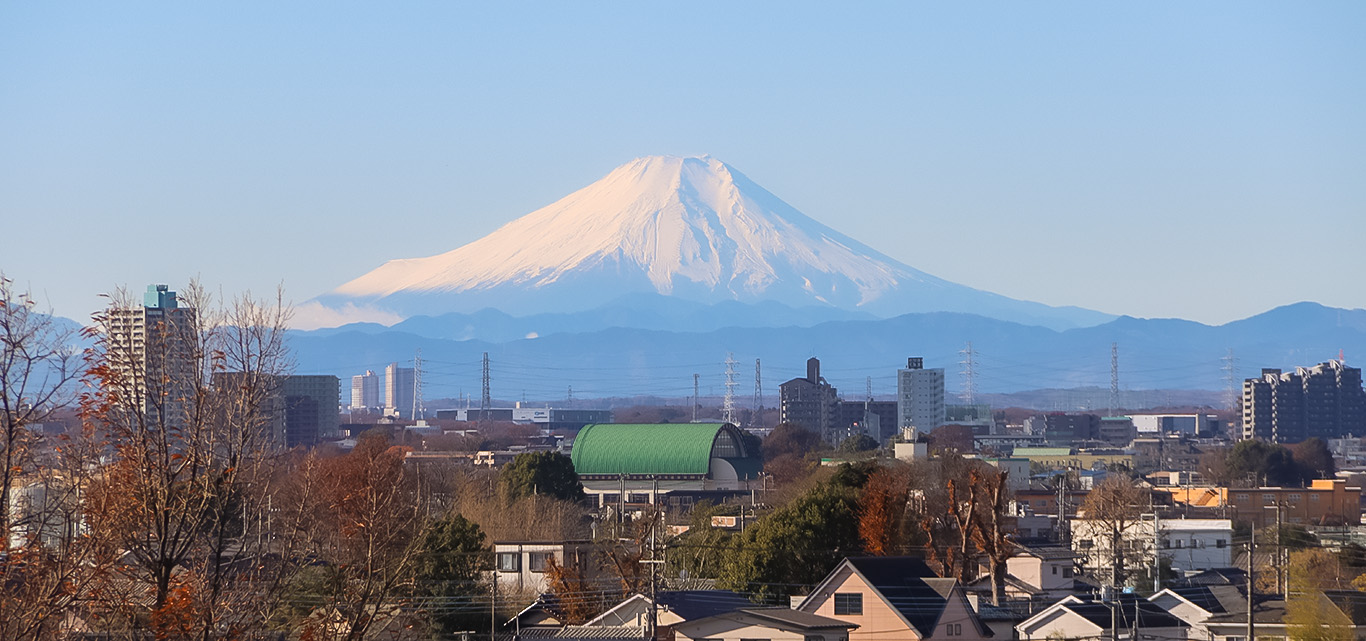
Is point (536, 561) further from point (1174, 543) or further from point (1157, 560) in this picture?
point (1174, 543)

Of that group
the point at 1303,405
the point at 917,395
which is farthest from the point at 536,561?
the point at 1303,405

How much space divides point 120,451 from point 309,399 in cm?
10412

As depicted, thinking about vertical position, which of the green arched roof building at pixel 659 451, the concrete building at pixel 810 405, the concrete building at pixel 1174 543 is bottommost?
the concrete building at pixel 1174 543

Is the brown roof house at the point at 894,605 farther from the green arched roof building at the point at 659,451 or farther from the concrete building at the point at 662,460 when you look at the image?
the green arched roof building at the point at 659,451

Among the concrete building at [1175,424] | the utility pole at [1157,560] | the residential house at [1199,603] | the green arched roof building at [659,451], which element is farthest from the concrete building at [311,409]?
the residential house at [1199,603]

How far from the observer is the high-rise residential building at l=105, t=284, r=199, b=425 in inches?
436

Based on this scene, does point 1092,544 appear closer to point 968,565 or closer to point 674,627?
point 968,565

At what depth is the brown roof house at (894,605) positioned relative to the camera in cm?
2639

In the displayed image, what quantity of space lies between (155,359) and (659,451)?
62.2m

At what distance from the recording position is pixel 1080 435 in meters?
135

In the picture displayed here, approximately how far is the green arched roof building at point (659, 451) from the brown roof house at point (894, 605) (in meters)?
44.0

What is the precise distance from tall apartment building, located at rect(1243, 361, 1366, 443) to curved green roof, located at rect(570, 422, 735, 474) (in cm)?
6181

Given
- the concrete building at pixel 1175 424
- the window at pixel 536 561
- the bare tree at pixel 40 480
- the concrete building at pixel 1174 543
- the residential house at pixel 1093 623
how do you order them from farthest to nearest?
the concrete building at pixel 1175 424 < the concrete building at pixel 1174 543 < the window at pixel 536 561 < the residential house at pixel 1093 623 < the bare tree at pixel 40 480

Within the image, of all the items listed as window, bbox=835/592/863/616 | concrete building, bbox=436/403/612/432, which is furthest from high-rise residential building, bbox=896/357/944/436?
window, bbox=835/592/863/616
